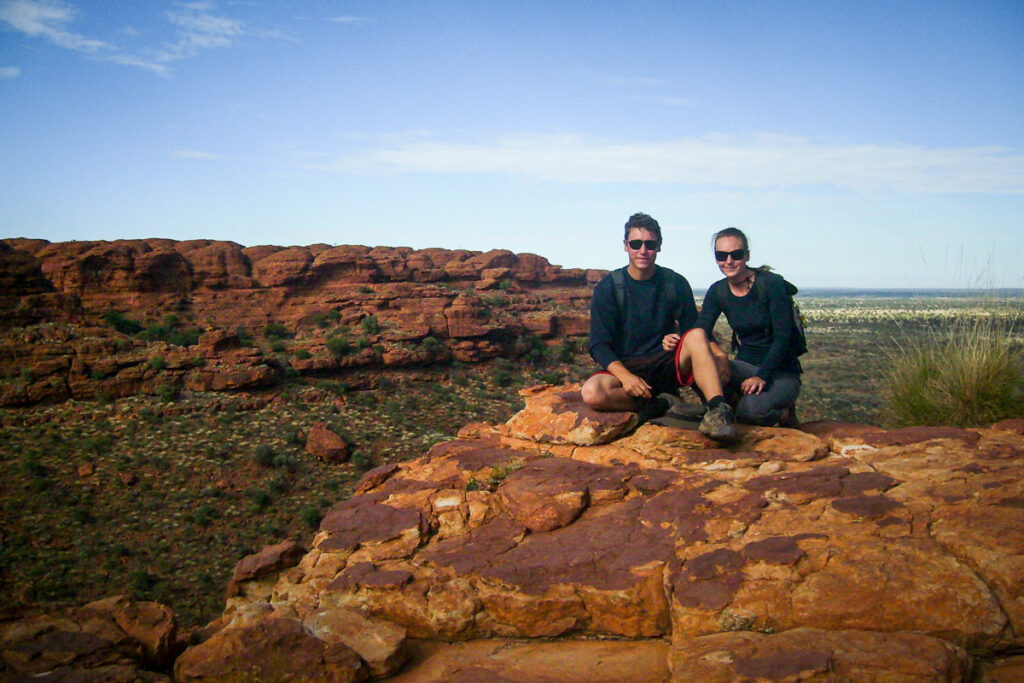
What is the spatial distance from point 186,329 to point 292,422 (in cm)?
879

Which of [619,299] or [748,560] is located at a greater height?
[619,299]

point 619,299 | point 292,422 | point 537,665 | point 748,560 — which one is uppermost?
point 619,299

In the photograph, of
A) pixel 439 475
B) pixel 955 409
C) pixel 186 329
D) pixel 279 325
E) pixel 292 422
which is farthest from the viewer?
pixel 279 325

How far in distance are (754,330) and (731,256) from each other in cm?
74

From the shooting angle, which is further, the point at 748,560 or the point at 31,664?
the point at 31,664

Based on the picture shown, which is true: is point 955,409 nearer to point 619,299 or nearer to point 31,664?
point 619,299

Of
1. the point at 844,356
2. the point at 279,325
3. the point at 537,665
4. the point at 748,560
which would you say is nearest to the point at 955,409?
the point at 748,560

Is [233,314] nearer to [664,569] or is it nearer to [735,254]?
[735,254]

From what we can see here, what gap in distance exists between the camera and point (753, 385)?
5.79 m

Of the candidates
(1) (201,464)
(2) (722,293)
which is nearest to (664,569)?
(2) (722,293)

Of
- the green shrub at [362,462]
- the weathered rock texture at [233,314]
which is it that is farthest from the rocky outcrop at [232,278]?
the green shrub at [362,462]

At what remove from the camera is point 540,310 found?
32500mm

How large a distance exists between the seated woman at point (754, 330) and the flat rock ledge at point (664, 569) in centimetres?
31

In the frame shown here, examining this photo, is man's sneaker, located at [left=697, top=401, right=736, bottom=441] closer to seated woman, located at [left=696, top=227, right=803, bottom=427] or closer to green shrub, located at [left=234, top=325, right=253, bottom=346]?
seated woman, located at [left=696, top=227, right=803, bottom=427]
